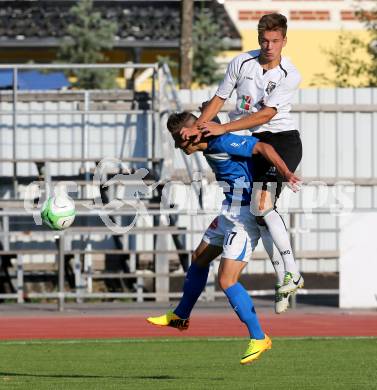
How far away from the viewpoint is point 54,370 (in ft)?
39.7

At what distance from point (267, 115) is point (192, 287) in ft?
4.93

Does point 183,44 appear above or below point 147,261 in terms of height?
above

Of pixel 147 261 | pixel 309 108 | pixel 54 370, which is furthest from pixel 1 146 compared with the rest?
pixel 54 370

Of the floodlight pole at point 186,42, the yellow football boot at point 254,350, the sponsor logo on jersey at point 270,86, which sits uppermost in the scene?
the floodlight pole at point 186,42

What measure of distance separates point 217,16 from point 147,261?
50.9 feet

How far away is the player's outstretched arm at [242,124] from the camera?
10930 mm

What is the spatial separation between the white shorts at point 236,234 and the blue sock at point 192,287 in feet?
0.96

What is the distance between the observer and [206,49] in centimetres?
3494

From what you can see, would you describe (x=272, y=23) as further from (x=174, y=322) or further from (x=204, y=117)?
(x=174, y=322)

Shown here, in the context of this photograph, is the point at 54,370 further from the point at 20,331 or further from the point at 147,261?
the point at 147,261

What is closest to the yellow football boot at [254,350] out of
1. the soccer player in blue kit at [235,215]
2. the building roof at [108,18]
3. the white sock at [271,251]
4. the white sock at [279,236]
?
the soccer player in blue kit at [235,215]

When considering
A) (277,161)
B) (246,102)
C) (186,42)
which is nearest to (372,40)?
(186,42)

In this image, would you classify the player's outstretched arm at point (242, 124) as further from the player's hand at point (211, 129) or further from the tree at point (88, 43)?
the tree at point (88, 43)

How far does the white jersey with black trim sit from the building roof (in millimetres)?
21406
